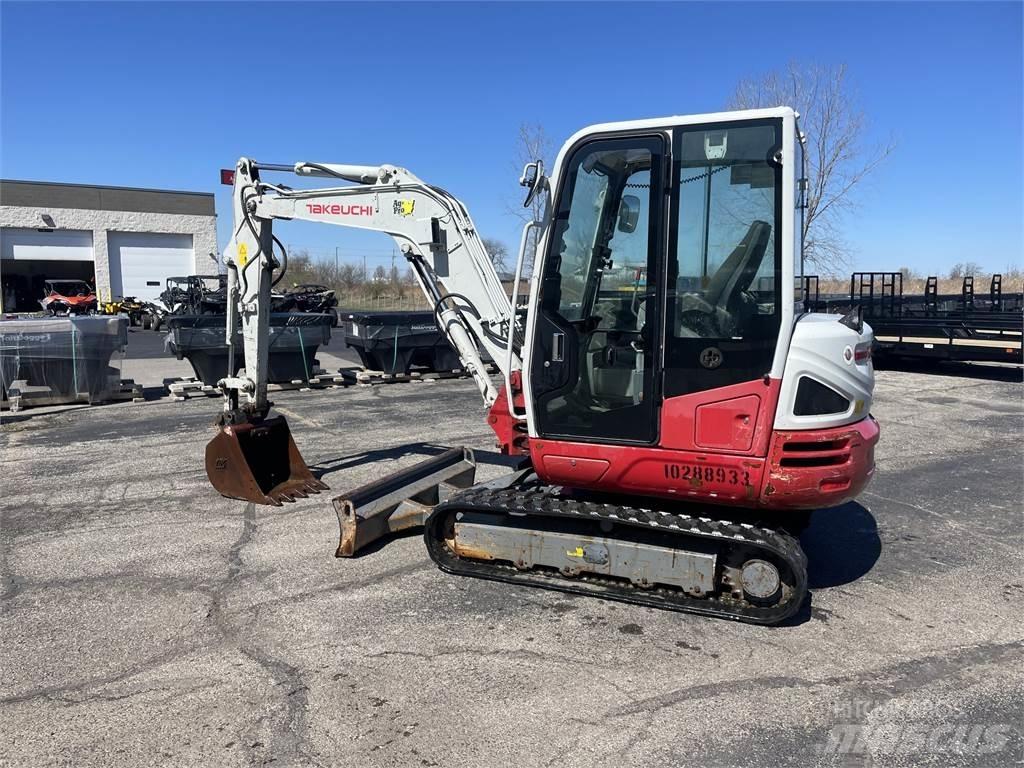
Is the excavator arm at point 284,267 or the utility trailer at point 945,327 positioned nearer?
the excavator arm at point 284,267

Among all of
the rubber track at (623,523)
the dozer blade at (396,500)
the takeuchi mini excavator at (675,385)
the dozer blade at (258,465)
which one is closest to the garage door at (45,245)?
the dozer blade at (258,465)

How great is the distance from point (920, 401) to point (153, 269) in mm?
37499

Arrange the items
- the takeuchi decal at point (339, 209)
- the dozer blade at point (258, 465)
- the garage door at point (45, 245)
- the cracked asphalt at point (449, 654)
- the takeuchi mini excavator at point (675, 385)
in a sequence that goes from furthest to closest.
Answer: the garage door at point (45, 245) → the dozer blade at point (258, 465) → the takeuchi decal at point (339, 209) → the takeuchi mini excavator at point (675, 385) → the cracked asphalt at point (449, 654)

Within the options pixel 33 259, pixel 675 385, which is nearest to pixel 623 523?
pixel 675 385

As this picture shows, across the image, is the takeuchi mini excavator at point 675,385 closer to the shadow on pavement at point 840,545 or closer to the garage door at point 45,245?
the shadow on pavement at point 840,545

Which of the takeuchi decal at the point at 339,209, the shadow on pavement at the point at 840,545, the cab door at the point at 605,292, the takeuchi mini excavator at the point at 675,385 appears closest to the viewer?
the takeuchi mini excavator at the point at 675,385

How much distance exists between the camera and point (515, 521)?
5047 millimetres

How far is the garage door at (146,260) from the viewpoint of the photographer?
38438 mm

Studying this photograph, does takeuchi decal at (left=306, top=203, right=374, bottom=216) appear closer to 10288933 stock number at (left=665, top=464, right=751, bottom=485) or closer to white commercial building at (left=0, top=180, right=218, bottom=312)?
10288933 stock number at (left=665, top=464, right=751, bottom=485)

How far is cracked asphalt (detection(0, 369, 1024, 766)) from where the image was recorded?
3.30 meters

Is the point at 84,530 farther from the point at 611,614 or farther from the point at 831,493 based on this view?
the point at 831,493

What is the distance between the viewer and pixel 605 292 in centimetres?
462

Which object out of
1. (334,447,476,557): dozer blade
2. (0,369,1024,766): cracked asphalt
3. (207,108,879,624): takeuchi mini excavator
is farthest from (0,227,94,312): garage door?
(207,108,879,624): takeuchi mini excavator

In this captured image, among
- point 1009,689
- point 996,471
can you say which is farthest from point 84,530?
point 996,471
